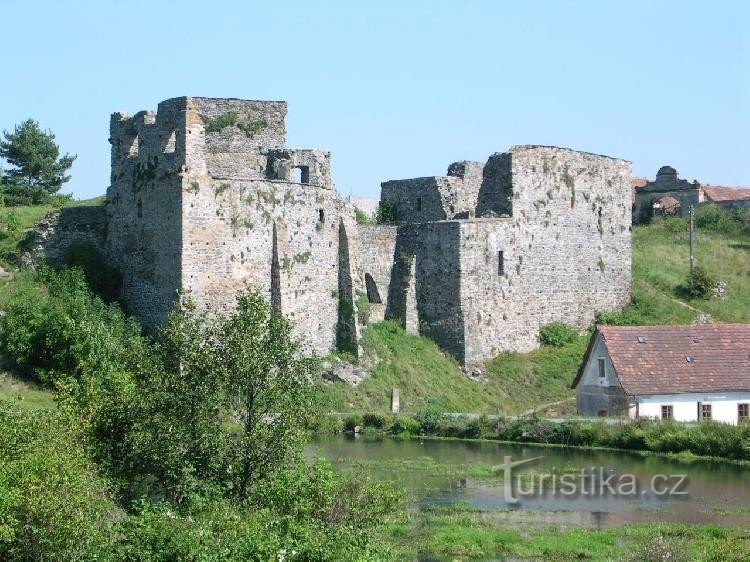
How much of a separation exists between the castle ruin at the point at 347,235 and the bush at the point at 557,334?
0.95 ft

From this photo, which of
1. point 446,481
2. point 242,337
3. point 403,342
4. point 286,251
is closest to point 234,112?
point 286,251

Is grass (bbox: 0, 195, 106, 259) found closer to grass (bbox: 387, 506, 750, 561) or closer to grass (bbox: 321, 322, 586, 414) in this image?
grass (bbox: 321, 322, 586, 414)

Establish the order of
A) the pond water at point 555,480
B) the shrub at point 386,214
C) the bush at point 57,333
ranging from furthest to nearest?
the shrub at point 386,214 < the bush at point 57,333 < the pond water at point 555,480

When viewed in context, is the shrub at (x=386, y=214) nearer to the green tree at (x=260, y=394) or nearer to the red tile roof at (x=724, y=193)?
the green tree at (x=260, y=394)

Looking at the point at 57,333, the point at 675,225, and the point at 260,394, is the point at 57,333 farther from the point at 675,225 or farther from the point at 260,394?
the point at 675,225

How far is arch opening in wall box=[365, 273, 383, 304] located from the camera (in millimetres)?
44500

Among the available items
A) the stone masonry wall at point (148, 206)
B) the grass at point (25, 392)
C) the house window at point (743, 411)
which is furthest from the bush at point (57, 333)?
the house window at point (743, 411)

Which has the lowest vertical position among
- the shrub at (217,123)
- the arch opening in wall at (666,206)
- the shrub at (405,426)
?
the shrub at (405,426)

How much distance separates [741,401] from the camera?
40000mm

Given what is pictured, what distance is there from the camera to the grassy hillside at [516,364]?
136ft

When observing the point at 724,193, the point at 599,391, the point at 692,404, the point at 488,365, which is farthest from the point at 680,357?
the point at 724,193

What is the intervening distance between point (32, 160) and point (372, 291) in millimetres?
14399

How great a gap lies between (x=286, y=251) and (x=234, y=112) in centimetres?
469

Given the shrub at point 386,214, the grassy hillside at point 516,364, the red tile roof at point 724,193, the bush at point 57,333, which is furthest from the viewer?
the red tile roof at point 724,193
